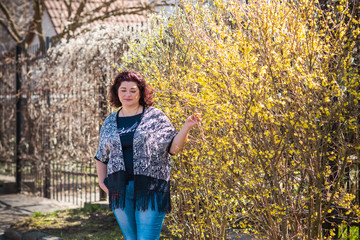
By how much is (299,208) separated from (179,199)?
4.19 ft

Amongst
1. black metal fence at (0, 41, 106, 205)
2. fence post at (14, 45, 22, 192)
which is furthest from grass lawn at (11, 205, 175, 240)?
fence post at (14, 45, 22, 192)

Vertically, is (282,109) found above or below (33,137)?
above

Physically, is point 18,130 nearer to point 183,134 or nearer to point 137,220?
point 137,220

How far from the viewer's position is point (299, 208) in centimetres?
370

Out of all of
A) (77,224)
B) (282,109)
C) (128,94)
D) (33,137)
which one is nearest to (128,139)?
(128,94)

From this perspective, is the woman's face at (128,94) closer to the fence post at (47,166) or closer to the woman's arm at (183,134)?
the woman's arm at (183,134)

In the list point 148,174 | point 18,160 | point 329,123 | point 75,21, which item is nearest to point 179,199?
point 148,174

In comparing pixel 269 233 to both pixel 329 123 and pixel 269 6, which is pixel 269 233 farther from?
pixel 269 6

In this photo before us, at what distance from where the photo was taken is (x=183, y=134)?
11.7ft

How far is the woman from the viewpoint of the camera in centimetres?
355

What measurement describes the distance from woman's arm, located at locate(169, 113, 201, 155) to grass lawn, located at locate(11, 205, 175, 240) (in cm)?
264

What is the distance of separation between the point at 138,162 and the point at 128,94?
535 millimetres

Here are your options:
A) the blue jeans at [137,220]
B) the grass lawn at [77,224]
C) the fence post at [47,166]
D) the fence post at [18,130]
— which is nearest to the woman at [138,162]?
the blue jeans at [137,220]

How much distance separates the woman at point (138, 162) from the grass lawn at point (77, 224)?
2444 mm
